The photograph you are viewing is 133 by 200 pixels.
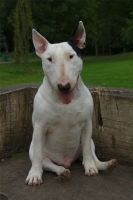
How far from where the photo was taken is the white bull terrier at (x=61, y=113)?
2.17 meters

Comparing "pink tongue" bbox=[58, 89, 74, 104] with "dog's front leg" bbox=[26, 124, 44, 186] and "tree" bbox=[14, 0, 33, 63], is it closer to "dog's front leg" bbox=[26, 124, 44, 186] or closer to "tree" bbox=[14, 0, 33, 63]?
"dog's front leg" bbox=[26, 124, 44, 186]

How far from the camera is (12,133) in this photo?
3229 millimetres

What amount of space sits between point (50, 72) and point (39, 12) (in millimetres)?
20431

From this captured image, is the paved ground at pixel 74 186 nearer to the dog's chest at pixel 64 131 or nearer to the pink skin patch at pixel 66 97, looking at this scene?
the dog's chest at pixel 64 131

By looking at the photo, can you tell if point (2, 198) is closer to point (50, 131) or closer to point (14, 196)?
point (14, 196)

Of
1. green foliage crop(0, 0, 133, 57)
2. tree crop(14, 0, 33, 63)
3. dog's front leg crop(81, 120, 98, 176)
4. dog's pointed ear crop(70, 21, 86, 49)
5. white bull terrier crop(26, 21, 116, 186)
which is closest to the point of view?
white bull terrier crop(26, 21, 116, 186)

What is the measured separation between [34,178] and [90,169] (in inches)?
18.2

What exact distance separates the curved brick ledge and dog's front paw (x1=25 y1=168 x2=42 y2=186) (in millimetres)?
775

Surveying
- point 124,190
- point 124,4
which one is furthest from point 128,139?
point 124,4

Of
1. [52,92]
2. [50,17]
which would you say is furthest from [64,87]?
[50,17]

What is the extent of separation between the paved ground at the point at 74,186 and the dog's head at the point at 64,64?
0.66m

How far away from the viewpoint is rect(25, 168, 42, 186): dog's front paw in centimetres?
242

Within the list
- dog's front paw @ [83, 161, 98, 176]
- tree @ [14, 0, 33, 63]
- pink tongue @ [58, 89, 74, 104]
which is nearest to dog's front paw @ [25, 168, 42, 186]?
dog's front paw @ [83, 161, 98, 176]

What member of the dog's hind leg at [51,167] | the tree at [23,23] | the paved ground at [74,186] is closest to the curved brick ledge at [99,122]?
the paved ground at [74,186]
